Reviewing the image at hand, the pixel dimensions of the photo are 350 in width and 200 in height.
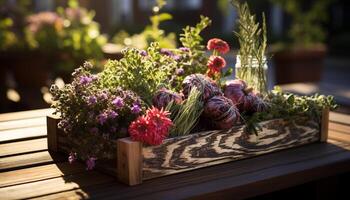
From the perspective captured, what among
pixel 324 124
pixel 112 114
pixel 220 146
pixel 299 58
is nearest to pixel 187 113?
pixel 220 146

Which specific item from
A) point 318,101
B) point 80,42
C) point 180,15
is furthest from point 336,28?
point 318,101

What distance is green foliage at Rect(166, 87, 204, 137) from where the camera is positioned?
5.43 feet

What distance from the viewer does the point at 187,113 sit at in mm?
1665

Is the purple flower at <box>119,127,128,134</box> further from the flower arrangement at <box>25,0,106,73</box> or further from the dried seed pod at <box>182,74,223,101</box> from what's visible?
the flower arrangement at <box>25,0,106,73</box>

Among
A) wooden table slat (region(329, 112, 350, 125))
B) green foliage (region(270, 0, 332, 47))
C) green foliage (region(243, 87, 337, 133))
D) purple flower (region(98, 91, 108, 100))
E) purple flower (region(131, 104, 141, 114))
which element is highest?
green foliage (region(270, 0, 332, 47))

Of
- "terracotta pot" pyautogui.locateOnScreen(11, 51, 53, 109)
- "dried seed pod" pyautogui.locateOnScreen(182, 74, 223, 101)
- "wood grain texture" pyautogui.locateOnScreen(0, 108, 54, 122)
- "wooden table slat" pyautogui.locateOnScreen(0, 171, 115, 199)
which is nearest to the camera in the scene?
"wooden table slat" pyautogui.locateOnScreen(0, 171, 115, 199)

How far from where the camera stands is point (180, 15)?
51.0ft

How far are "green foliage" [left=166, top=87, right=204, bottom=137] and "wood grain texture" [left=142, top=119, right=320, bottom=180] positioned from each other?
2.0 inches

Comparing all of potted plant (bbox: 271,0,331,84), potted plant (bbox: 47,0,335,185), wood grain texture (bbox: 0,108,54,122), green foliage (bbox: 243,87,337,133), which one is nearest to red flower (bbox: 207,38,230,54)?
potted plant (bbox: 47,0,335,185)

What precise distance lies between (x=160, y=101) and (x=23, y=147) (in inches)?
22.8

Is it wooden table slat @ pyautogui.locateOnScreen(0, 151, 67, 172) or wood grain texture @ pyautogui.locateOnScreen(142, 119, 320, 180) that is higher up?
wood grain texture @ pyautogui.locateOnScreen(142, 119, 320, 180)

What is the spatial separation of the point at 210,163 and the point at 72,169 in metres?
0.45

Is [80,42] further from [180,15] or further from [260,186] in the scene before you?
[180,15]

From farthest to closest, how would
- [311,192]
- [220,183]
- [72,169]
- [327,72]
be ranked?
[327,72] → [311,192] → [72,169] → [220,183]
